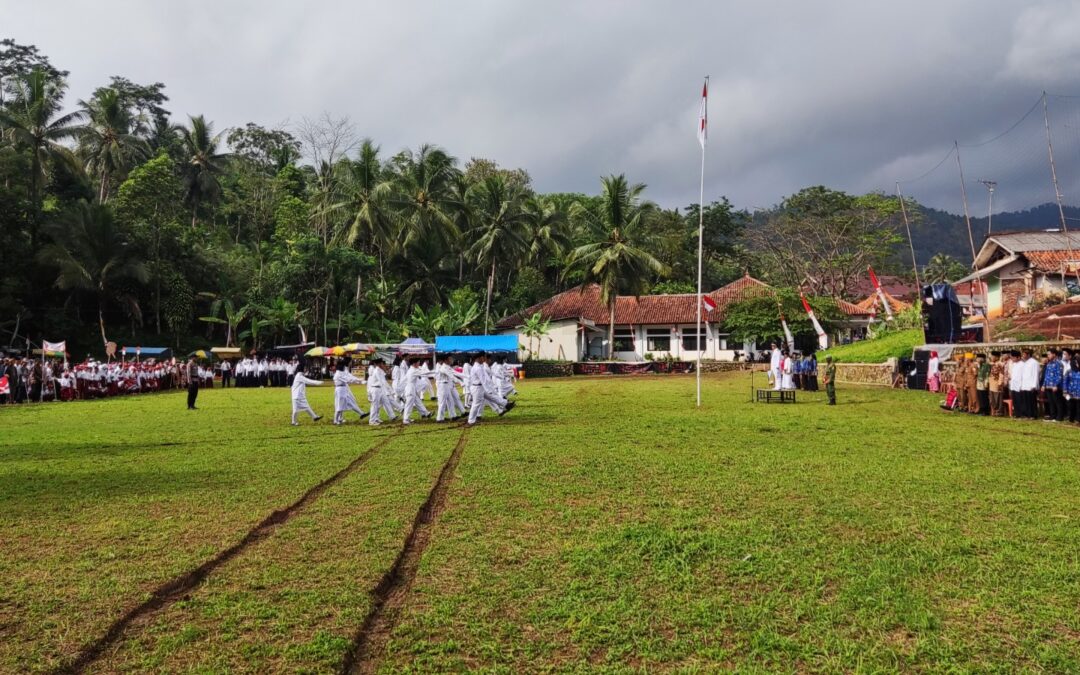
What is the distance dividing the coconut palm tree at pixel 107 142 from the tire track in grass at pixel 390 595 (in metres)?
47.0

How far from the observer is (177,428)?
14.5 m

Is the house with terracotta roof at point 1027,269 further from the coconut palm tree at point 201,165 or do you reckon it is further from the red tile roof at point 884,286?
the coconut palm tree at point 201,165

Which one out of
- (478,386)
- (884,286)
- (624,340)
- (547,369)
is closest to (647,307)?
(624,340)

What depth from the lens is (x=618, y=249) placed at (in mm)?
41094

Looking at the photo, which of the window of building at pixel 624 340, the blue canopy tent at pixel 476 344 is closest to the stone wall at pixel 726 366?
the window of building at pixel 624 340

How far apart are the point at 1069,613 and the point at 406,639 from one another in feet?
12.9

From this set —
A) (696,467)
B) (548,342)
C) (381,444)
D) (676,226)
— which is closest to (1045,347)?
(696,467)

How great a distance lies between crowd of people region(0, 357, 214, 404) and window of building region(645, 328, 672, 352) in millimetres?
27491

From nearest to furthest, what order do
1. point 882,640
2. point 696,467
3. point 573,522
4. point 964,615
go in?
point 882,640 < point 964,615 < point 573,522 < point 696,467

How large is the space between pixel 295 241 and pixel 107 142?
14424mm

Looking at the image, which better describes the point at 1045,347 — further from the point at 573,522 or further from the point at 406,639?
the point at 406,639

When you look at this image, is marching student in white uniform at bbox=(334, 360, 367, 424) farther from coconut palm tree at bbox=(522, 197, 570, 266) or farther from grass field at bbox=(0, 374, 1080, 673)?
coconut palm tree at bbox=(522, 197, 570, 266)

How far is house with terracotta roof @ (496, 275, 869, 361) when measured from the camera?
146ft

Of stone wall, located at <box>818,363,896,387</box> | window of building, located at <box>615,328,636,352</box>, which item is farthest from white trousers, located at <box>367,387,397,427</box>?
window of building, located at <box>615,328,636,352</box>
